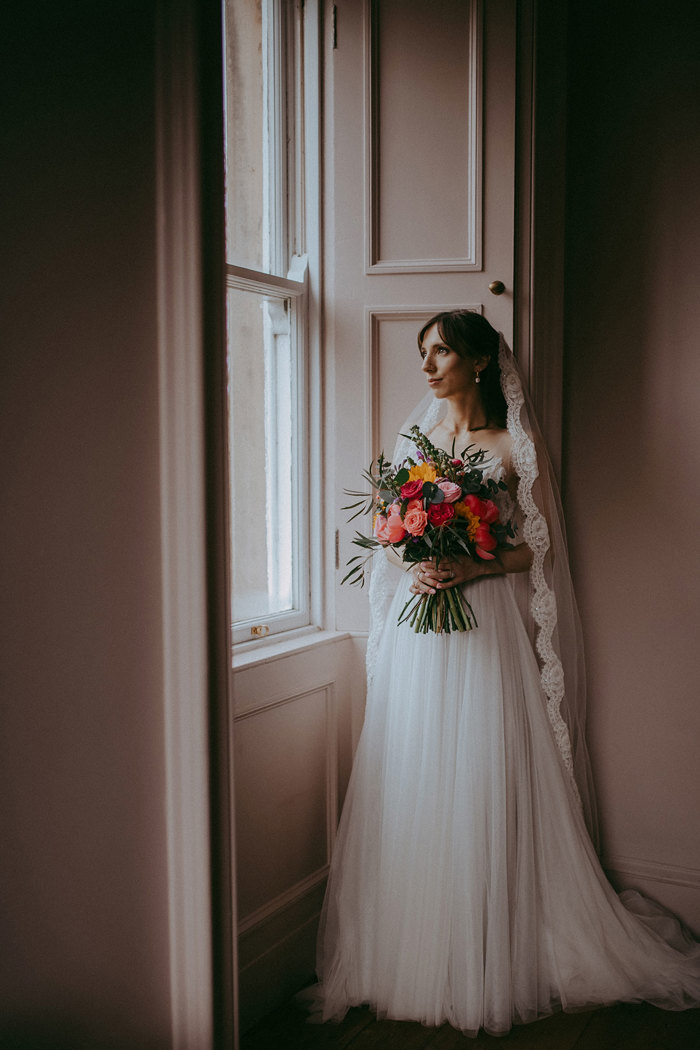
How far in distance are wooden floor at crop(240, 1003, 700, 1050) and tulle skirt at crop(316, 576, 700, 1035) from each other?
0.03m

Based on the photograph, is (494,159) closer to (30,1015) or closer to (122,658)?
(122,658)

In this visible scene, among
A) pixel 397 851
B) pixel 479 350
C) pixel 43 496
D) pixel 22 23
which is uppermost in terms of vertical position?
pixel 22 23

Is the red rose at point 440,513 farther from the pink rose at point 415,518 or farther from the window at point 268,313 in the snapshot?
the window at point 268,313

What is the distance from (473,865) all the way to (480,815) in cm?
13

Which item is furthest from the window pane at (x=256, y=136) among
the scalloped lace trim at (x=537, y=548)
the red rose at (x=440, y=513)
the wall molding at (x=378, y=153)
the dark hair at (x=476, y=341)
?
the red rose at (x=440, y=513)

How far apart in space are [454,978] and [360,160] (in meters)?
2.33

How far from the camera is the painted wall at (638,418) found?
9.05 feet

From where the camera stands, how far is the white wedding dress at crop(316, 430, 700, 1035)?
2.25 m

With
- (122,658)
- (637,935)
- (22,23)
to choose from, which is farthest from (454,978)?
(22,23)

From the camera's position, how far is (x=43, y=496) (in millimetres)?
1083

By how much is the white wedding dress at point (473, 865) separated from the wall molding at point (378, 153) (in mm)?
687

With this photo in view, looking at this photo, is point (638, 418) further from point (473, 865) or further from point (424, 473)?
point (473, 865)

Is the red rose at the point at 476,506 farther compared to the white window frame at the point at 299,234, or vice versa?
the white window frame at the point at 299,234

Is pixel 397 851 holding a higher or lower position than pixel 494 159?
lower
